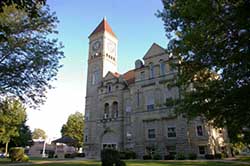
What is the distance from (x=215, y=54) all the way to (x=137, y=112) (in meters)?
29.4

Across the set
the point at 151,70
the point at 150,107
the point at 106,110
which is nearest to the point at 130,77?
the point at 151,70

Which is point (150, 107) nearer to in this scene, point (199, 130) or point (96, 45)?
point (199, 130)

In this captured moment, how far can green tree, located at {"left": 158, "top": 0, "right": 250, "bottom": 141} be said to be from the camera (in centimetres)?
1052

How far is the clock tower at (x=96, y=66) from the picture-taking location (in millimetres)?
47362

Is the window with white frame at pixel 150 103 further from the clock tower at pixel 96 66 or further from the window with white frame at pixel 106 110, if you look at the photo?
the clock tower at pixel 96 66

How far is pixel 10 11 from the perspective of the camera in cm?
1866

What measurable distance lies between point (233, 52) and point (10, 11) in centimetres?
1640

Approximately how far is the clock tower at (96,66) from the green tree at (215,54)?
112 ft

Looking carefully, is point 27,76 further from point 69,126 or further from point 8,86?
point 69,126

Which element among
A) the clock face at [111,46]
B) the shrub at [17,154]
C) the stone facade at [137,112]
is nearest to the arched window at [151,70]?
the stone facade at [137,112]

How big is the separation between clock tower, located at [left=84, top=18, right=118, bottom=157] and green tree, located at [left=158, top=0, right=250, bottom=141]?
3419 cm

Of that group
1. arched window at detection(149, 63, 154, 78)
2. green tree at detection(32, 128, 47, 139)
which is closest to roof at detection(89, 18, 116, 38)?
arched window at detection(149, 63, 154, 78)

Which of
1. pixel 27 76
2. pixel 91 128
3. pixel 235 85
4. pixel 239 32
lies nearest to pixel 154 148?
pixel 91 128

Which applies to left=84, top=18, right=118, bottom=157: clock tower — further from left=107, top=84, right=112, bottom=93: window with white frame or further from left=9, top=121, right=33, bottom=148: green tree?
left=9, top=121, right=33, bottom=148: green tree
